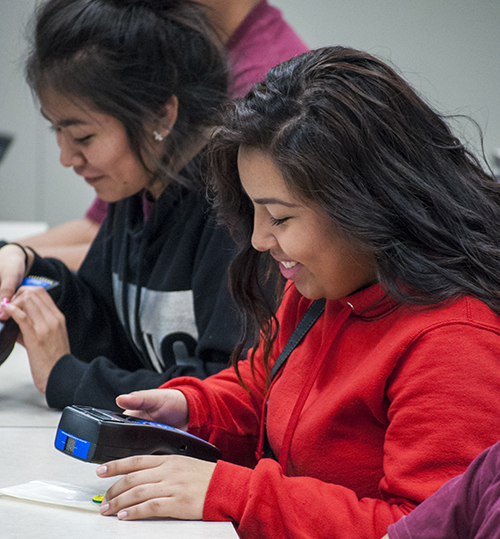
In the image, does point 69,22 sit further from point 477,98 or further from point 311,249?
point 477,98

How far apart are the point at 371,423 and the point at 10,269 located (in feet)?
2.64

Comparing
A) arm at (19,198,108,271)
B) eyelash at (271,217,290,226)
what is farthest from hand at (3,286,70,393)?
arm at (19,198,108,271)

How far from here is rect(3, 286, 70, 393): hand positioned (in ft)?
3.57

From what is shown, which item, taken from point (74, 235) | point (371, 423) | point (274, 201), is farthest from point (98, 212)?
point (371, 423)

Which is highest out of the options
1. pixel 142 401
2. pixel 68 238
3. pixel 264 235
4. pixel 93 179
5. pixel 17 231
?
pixel 264 235

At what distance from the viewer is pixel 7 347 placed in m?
1.12

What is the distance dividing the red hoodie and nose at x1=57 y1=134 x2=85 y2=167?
2.02ft

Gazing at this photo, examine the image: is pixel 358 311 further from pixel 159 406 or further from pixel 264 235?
pixel 159 406

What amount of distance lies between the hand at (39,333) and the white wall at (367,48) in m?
2.52

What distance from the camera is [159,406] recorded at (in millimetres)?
856

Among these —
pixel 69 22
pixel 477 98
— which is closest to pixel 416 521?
pixel 69 22

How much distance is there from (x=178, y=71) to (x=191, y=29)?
90mm

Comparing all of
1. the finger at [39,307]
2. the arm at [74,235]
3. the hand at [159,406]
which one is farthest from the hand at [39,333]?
the arm at [74,235]

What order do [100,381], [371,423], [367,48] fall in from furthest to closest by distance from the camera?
[367,48], [100,381], [371,423]
